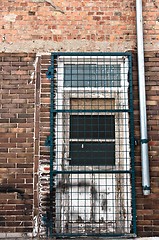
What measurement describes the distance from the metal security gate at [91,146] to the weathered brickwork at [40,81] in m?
0.12

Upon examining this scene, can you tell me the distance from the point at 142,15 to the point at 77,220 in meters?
3.16

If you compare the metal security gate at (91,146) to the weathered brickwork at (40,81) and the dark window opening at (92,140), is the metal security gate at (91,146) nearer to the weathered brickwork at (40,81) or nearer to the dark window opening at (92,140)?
the dark window opening at (92,140)

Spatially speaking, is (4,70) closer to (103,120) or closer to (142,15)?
(103,120)

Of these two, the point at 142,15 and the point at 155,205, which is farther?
the point at 142,15

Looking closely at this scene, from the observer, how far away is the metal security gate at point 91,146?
4766 millimetres

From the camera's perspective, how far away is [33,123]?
4.96 metres

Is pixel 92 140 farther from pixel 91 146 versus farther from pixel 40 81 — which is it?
pixel 40 81

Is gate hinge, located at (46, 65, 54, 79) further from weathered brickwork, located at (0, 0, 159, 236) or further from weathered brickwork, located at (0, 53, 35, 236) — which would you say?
weathered brickwork, located at (0, 53, 35, 236)

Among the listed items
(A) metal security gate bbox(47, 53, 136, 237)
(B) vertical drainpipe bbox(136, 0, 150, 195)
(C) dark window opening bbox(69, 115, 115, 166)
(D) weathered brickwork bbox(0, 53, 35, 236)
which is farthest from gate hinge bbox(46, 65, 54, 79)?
(B) vertical drainpipe bbox(136, 0, 150, 195)

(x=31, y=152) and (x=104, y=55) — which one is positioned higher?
(x=104, y=55)

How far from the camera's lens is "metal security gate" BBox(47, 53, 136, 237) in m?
4.77

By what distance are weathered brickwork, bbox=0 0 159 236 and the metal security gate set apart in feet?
0.39

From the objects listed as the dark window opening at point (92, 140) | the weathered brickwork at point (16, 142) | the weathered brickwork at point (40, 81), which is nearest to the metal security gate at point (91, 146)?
the dark window opening at point (92, 140)

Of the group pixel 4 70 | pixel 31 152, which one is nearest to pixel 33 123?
pixel 31 152
